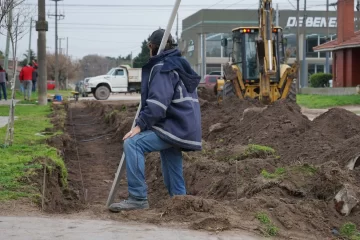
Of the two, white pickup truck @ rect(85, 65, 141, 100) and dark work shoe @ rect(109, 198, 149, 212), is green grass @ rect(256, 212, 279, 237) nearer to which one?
dark work shoe @ rect(109, 198, 149, 212)

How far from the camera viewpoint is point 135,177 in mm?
6859

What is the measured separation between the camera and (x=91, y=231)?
5.84m

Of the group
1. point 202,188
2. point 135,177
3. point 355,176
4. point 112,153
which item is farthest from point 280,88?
point 135,177

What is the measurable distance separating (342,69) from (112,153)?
32.6m

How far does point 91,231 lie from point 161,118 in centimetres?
147

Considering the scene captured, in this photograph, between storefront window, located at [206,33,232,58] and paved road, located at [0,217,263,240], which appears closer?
paved road, located at [0,217,263,240]

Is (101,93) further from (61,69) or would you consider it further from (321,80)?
(61,69)

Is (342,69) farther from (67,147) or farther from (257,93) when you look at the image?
(67,147)

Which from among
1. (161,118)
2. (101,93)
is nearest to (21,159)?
(161,118)

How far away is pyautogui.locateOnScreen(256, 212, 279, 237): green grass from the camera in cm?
595

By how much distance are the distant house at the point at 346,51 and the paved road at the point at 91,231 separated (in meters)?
38.9

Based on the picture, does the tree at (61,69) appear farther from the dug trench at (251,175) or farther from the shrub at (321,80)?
the dug trench at (251,175)

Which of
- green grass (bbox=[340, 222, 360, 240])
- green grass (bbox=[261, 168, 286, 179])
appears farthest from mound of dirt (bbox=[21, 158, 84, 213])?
green grass (bbox=[340, 222, 360, 240])

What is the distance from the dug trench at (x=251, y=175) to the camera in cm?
637
